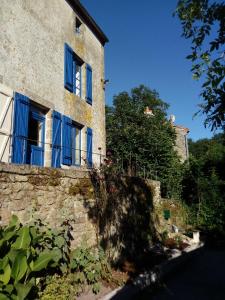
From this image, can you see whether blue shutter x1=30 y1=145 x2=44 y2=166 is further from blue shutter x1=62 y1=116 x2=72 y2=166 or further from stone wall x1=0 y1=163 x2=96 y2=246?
stone wall x1=0 y1=163 x2=96 y2=246

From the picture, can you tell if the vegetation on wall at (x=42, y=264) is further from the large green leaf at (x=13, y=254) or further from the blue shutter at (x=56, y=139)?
the blue shutter at (x=56, y=139)

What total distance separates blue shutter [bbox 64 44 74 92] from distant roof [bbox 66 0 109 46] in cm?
226

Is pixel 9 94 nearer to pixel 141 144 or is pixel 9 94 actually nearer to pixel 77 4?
pixel 77 4

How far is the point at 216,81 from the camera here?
2.91 meters

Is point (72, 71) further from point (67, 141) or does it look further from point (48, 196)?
point (48, 196)

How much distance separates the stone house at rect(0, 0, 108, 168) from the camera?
7812 millimetres

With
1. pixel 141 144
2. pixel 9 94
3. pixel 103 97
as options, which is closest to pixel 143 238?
pixel 9 94

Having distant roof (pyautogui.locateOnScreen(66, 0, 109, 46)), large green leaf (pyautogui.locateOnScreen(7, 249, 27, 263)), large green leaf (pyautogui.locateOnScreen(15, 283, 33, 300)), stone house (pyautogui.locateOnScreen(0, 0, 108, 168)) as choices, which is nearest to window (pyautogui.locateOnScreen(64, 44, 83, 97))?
stone house (pyautogui.locateOnScreen(0, 0, 108, 168))

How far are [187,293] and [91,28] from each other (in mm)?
11708

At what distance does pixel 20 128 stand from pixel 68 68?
3765mm

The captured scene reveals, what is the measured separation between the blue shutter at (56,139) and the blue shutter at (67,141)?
0.78ft

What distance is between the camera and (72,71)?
1096cm

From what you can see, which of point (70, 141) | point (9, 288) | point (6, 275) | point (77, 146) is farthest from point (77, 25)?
point (9, 288)

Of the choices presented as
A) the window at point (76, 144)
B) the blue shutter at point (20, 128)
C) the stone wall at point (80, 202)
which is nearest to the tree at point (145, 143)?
the window at point (76, 144)
